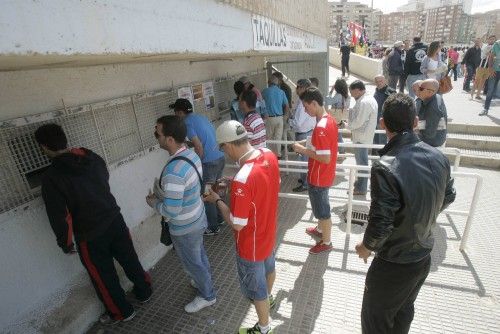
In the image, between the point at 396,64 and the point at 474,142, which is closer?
the point at 474,142

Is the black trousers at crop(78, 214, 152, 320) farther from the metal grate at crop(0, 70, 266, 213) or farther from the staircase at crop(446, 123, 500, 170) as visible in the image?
the staircase at crop(446, 123, 500, 170)

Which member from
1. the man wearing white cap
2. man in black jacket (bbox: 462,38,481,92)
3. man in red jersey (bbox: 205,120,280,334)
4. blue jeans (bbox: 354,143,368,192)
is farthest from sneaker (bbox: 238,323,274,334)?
man in black jacket (bbox: 462,38,481,92)

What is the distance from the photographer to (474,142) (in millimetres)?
6547

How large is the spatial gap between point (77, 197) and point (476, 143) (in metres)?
7.56

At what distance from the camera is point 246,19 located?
274 cm

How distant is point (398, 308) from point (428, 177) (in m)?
0.93

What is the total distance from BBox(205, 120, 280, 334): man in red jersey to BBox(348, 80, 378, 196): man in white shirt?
277 centimetres

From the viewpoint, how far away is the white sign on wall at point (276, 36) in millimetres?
2996

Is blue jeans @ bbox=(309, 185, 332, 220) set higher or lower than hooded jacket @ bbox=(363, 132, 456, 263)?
lower

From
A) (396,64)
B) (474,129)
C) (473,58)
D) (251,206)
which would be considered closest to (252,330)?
(251,206)

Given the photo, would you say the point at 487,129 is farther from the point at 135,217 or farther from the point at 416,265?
the point at 135,217

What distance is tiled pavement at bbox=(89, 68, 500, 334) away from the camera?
2750mm

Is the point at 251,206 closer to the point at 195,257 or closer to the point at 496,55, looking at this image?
the point at 195,257

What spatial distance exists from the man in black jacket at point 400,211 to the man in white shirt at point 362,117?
2.61 meters
